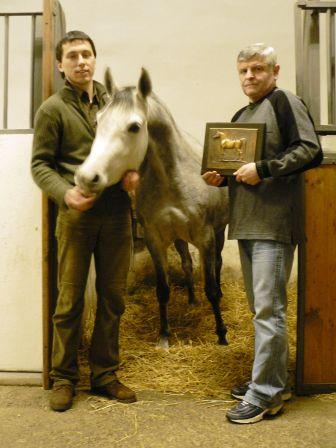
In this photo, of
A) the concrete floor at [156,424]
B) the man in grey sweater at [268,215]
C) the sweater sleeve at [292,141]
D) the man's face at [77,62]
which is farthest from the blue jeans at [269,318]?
the man's face at [77,62]

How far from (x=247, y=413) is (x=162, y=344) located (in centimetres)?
91

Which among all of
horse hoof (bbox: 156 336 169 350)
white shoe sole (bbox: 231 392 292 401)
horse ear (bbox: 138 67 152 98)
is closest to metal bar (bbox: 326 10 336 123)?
horse ear (bbox: 138 67 152 98)

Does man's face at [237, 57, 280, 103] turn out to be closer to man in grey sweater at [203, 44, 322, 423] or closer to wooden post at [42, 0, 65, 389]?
man in grey sweater at [203, 44, 322, 423]

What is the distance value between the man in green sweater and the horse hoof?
1.90 feet

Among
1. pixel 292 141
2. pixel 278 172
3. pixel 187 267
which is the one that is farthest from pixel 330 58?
pixel 187 267

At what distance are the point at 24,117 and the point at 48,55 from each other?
2.05 meters

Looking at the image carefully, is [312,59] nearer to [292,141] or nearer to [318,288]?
[292,141]

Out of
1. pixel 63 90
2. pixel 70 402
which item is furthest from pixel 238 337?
pixel 63 90

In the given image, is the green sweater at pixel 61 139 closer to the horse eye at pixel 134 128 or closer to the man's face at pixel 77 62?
the man's face at pixel 77 62

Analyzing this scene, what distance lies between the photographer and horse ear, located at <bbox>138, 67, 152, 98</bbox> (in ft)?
6.36

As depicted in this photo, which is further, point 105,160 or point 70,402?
point 70,402

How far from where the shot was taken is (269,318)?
1878 millimetres

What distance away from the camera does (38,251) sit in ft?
7.61

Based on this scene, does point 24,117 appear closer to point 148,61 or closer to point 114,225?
point 148,61
